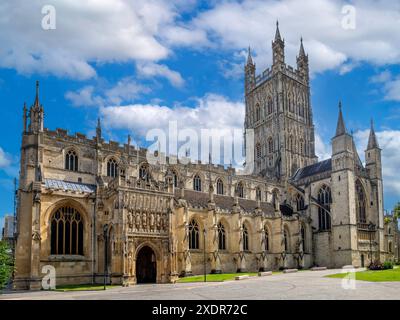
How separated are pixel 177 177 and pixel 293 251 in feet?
63.0

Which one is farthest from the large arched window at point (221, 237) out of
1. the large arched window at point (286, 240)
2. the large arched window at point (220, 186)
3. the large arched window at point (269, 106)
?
the large arched window at point (269, 106)

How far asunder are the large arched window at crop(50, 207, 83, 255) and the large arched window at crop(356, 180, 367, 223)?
40.7 meters

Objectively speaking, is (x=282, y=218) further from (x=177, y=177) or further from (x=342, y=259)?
(x=177, y=177)

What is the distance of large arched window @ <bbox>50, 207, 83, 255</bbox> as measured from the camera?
41281 millimetres

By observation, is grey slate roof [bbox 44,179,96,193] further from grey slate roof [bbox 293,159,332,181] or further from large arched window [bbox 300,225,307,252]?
grey slate roof [bbox 293,159,332,181]

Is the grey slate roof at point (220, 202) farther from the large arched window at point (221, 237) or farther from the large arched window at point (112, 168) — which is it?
the large arched window at point (112, 168)

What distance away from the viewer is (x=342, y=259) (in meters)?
59.0

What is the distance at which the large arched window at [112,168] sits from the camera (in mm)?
49031

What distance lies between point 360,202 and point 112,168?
37.7 meters

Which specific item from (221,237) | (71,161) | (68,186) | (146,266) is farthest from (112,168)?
(221,237)

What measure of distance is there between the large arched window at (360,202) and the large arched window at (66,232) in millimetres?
40688

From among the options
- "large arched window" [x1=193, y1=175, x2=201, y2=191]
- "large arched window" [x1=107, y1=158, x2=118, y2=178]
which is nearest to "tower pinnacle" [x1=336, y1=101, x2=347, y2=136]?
"large arched window" [x1=193, y1=175, x2=201, y2=191]

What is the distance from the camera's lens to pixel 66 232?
138ft
